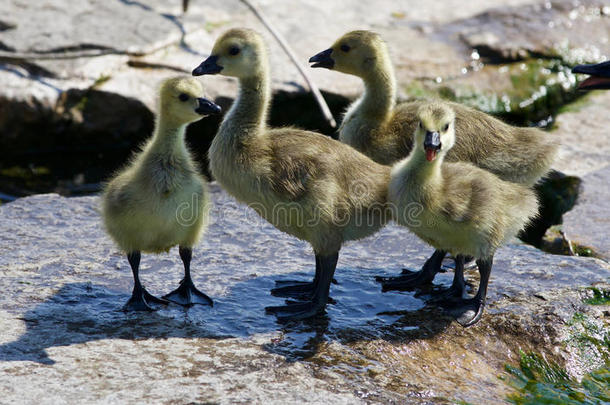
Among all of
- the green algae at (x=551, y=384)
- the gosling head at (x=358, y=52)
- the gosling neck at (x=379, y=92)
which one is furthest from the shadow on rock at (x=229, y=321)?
the gosling head at (x=358, y=52)

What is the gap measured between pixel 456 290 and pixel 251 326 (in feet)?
4.32

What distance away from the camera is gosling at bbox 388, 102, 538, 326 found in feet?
15.0

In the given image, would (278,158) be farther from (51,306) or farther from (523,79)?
(523,79)

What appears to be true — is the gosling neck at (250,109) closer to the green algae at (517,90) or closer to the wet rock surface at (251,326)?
the wet rock surface at (251,326)

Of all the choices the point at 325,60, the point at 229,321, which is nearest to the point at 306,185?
the point at 229,321

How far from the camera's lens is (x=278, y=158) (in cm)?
476

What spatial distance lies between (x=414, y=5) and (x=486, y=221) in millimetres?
7143

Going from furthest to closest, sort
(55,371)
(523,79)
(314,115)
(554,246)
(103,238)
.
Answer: (523,79)
(314,115)
(554,246)
(103,238)
(55,371)

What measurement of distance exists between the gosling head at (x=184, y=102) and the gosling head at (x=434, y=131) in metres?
1.19

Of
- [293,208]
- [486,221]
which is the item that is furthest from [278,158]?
[486,221]

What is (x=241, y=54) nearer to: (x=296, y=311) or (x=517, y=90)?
(x=296, y=311)

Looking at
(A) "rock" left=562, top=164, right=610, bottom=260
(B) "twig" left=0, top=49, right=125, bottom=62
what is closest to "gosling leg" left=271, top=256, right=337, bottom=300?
(A) "rock" left=562, top=164, right=610, bottom=260

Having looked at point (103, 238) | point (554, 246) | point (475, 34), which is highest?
point (475, 34)

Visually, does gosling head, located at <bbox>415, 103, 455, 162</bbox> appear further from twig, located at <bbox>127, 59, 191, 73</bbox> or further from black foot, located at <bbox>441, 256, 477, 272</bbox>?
twig, located at <bbox>127, 59, 191, 73</bbox>
